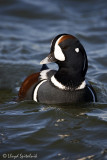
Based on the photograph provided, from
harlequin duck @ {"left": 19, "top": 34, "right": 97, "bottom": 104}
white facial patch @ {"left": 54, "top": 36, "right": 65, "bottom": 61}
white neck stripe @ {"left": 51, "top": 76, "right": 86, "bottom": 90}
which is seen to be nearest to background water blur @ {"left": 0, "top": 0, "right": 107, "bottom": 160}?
harlequin duck @ {"left": 19, "top": 34, "right": 97, "bottom": 104}

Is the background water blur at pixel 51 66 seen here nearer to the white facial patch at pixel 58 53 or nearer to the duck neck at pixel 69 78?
the duck neck at pixel 69 78

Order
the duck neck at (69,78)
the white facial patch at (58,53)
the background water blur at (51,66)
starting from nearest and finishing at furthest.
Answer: the background water blur at (51,66)
the white facial patch at (58,53)
the duck neck at (69,78)

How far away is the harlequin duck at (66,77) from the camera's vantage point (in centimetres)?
759

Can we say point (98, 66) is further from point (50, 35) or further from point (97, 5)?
point (97, 5)

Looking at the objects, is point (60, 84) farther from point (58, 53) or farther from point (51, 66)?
point (51, 66)

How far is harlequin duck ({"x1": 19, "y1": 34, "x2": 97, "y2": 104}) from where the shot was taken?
24.9 ft

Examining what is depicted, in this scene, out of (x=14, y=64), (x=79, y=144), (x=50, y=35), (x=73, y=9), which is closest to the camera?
(x=79, y=144)

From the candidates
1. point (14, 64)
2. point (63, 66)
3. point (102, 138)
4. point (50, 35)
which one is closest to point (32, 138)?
point (102, 138)

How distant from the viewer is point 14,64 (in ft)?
36.3

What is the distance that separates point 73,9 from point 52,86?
28.3 ft

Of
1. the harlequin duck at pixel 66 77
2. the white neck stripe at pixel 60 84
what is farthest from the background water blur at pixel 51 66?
the white neck stripe at pixel 60 84

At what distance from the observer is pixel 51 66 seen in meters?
11.4

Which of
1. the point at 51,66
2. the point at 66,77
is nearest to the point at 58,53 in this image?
the point at 66,77

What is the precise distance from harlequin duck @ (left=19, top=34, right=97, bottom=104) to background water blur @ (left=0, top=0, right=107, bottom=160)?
0.63 ft
